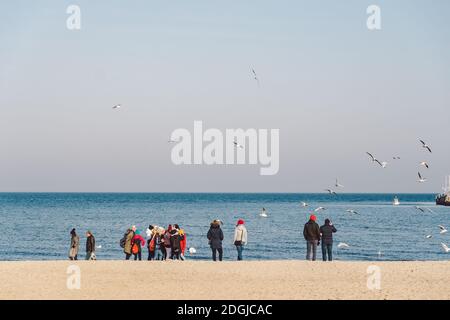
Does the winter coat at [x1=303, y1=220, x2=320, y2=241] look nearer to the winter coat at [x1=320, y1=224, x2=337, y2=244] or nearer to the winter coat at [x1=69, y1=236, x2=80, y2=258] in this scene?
the winter coat at [x1=320, y1=224, x2=337, y2=244]

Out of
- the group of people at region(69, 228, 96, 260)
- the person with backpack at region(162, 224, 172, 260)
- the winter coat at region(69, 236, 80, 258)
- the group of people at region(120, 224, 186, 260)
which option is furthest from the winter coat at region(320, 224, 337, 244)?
the winter coat at region(69, 236, 80, 258)

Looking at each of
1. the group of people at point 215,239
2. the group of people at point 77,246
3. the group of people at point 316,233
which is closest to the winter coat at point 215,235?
the group of people at point 215,239

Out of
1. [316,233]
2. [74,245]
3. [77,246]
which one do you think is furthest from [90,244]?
[316,233]

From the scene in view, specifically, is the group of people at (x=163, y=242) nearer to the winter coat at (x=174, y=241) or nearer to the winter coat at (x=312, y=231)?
the winter coat at (x=174, y=241)

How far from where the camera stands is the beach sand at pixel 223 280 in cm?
2375

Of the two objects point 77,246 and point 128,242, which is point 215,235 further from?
point 77,246

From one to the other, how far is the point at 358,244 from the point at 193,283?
45285mm

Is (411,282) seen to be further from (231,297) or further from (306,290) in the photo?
(231,297)

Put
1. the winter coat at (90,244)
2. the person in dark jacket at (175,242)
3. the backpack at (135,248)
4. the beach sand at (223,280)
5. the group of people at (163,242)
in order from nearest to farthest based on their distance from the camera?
the beach sand at (223,280), the person in dark jacket at (175,242), the group of people at (163,242), the backpack at (135,248), the winter coat at (90,244)

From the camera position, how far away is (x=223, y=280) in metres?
27.2

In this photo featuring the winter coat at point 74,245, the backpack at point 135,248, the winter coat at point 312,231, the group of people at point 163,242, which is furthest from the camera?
the winter coat at point 74,245
